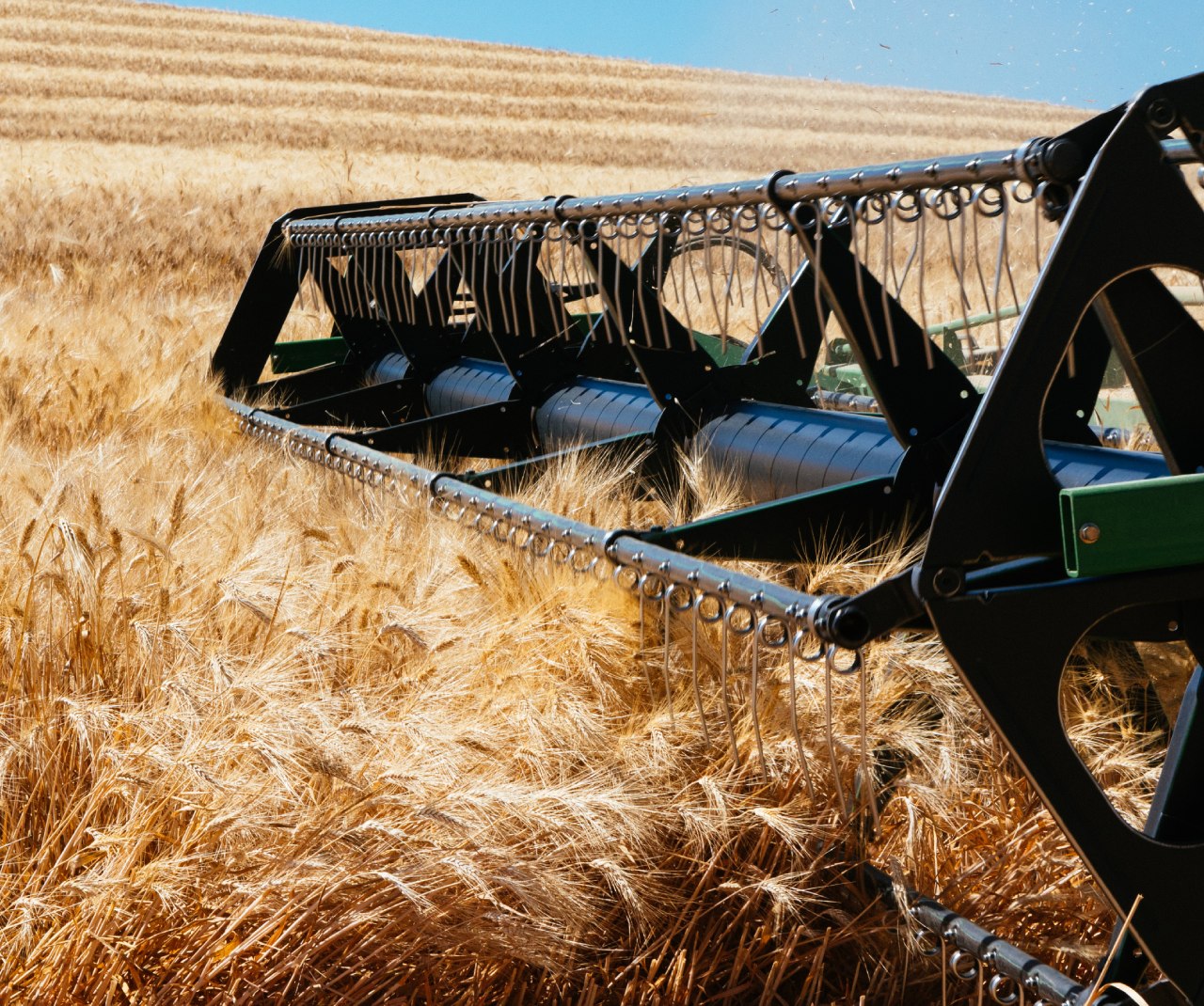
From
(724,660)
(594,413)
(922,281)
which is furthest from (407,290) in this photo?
(724,660)

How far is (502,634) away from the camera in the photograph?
2.24 meters

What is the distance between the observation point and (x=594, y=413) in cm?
358

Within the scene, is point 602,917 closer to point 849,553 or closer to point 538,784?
point 538,784

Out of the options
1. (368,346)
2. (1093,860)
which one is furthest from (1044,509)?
(368,346)

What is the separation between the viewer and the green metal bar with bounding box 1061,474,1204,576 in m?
1.48

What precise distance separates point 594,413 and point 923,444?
1.39 m

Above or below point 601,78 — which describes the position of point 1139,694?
below

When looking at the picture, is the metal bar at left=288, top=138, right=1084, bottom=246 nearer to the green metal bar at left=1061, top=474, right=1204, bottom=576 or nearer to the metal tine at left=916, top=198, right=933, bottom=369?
the metal tine at left=916, top=198, right=933, bottom=369

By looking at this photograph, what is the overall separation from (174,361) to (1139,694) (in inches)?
173

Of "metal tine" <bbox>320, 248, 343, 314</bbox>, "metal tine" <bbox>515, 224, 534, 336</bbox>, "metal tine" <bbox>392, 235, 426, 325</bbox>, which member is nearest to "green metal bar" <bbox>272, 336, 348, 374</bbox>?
"metal tine" <bbox>320, 248, 343, 314</bbox>

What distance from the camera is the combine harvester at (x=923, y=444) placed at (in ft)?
4.96

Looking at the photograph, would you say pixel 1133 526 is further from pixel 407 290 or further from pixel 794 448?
pixel 407 290

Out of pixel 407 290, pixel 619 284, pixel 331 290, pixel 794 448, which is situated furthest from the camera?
pixel 331 290

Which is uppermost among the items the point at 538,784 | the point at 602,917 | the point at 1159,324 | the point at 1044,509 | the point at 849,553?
the point at 1159,324
